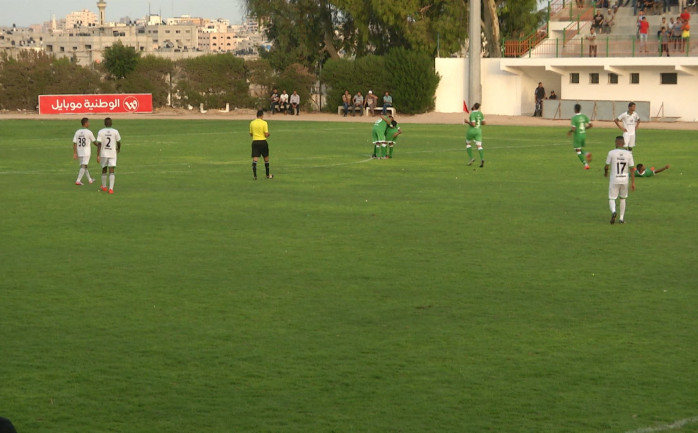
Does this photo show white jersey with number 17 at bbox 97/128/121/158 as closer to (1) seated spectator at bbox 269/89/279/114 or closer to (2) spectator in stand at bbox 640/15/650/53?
(2) spectator in stand at bbox 640/15/650/53

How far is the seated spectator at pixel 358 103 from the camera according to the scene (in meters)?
65.8

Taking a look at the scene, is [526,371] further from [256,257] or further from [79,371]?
[256,257]

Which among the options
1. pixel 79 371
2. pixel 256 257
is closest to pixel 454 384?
pixel 79 371

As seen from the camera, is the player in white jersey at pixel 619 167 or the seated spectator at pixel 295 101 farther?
the seated spectator at pixel 295 101

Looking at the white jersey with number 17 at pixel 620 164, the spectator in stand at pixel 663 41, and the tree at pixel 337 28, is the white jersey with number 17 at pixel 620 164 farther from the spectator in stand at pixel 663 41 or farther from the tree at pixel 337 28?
the tree at pixel 337 28

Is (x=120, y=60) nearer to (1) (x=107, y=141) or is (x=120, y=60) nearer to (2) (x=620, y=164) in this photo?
(1) (x=107, y=141)

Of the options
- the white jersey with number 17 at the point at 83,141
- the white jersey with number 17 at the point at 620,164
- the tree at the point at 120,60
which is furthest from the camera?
the tree at the point at 120,60

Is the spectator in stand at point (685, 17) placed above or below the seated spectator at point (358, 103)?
above

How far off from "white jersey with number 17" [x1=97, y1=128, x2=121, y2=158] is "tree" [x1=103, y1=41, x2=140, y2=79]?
48.9 metres

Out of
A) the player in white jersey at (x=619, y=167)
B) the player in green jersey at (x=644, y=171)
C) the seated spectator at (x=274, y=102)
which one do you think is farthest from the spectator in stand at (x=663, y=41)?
the player in white jersey at (x=619, y=167)

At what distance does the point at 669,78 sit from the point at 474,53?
1009cm

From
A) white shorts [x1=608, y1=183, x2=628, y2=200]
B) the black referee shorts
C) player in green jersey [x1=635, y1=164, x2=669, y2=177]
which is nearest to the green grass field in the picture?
white shorts [x1=608, y1=183, x2=628, y2=200]

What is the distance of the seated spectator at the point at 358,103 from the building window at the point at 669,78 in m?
16.8

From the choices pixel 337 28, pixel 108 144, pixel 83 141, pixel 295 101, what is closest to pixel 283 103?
pixel 295 101
